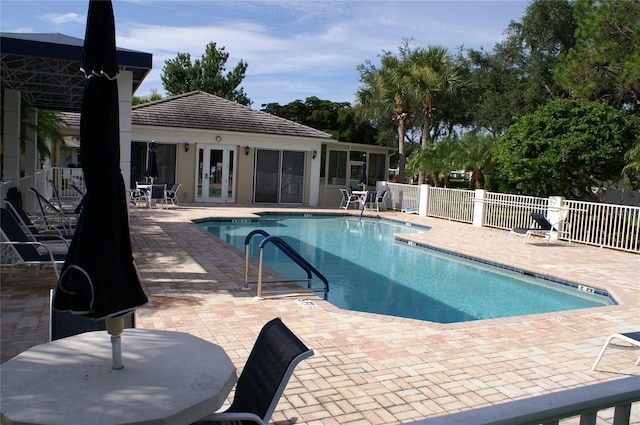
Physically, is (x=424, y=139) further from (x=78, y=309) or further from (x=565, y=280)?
(x=78, y=309)

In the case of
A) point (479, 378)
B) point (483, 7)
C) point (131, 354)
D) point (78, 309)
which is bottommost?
point (479, 378)

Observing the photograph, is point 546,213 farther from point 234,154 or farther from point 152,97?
point 152,97

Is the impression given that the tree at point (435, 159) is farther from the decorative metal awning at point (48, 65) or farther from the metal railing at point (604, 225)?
the decorative metal awning at point (48, 65)

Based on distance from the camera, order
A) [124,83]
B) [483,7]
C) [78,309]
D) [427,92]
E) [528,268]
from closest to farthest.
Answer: [78,309]
[124,83]
[528,268]
[483,7]
[427,92]

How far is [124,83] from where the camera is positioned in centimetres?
755

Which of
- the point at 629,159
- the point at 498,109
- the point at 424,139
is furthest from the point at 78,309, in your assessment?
Result: the point at 498,109

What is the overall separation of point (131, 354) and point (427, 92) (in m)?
22.6

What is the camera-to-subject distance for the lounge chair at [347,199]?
22.3 metres

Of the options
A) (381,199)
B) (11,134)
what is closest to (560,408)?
(11,134)

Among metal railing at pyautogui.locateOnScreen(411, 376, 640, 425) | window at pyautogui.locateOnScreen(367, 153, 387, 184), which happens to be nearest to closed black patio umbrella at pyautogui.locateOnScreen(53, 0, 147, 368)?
metal railing at pyautogui.locateOnScreen(411, 376, 640, 425)

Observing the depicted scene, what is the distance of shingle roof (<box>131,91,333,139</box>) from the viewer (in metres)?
20.3

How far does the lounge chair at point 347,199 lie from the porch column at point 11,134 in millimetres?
13117

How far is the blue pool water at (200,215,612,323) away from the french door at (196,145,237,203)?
6.33 m

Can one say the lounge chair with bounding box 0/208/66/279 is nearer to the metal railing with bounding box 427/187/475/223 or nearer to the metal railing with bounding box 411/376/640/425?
the metal railing with bounding box 411/376/640/425
